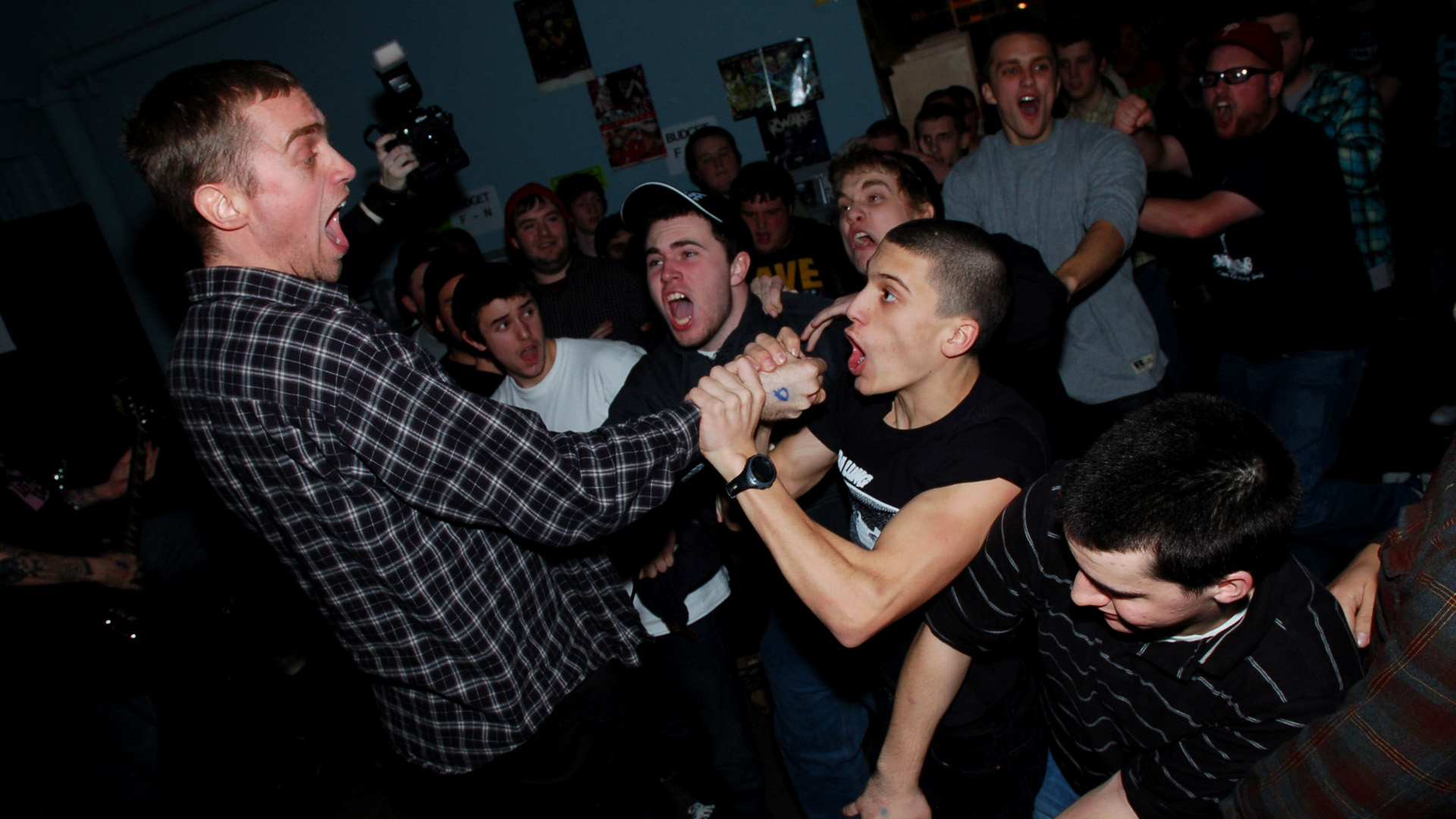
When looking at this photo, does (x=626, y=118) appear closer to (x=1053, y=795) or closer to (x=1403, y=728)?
(x=1053, y=795)

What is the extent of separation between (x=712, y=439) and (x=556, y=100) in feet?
14.8

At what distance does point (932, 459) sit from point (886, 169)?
1.19 metres

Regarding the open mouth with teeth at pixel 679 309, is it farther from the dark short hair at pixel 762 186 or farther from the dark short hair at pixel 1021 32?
the dark short hair at pixel 762 186

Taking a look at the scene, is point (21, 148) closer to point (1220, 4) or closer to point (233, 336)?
point (233, 336)

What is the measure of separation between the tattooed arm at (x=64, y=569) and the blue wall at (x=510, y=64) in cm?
319

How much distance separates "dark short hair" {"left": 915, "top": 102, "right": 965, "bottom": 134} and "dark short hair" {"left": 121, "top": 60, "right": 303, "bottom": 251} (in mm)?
3900

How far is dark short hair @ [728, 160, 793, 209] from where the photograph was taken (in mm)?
3785

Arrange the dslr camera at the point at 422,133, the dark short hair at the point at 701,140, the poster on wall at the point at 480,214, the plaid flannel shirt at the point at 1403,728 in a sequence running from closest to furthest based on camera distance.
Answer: the plaid flannel shirt at the point at 1403,728
the dslr camera at the point at 422,133
the dark short hair at the point at 701,140
the poster on wall at the point at 480,214

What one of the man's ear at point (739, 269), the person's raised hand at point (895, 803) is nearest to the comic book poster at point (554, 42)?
the man's ear at point (739, 269)

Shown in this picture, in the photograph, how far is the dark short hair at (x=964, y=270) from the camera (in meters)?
1.72

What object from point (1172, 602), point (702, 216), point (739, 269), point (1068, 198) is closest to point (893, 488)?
point (1172, 602)

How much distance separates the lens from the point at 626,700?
1.91 meters

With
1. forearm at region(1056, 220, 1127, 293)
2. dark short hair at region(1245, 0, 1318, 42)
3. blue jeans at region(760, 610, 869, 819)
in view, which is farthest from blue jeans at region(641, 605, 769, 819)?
dark short hair at region(1245, 0, 1318, 42)

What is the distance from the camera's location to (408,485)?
1422mm
